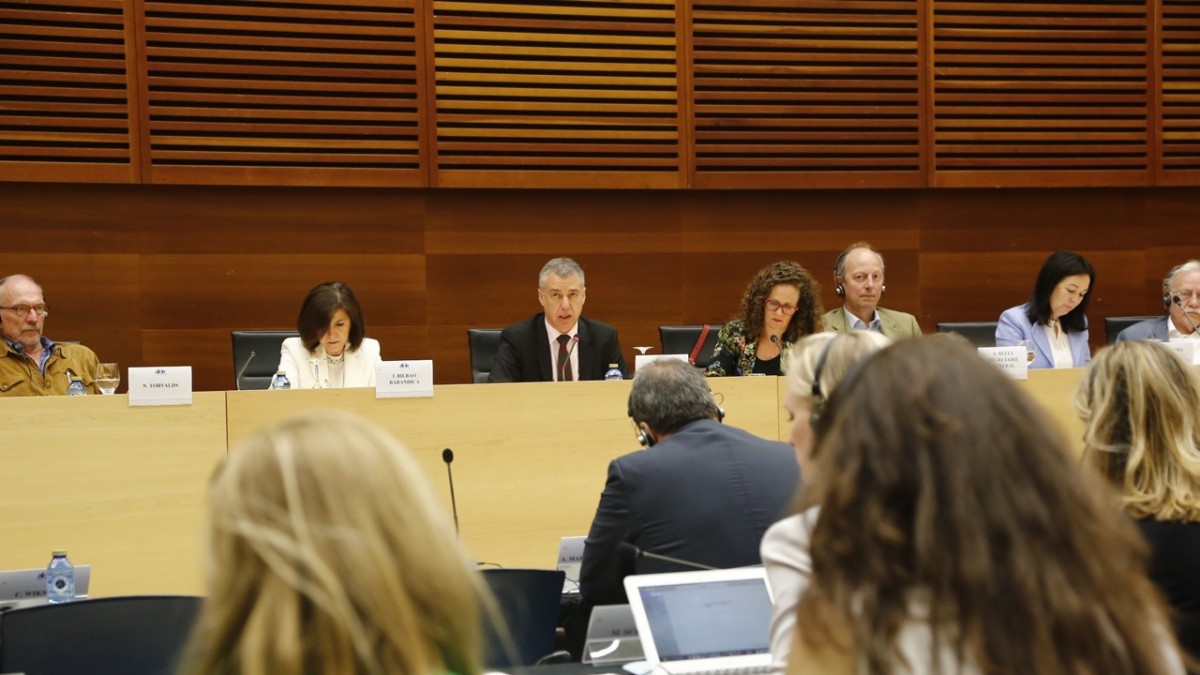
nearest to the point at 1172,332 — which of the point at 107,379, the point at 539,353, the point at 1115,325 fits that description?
the point at 1115,325

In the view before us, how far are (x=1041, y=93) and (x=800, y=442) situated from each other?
17.5 feet

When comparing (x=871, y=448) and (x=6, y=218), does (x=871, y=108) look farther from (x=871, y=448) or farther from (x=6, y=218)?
(x=871, y=448)

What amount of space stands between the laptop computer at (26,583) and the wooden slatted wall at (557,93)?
10.5 feet

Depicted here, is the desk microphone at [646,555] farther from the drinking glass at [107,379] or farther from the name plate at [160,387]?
the drinking glass at [107,379]

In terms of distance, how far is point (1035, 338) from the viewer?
16.0 ft

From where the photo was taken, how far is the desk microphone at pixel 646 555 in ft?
8.18

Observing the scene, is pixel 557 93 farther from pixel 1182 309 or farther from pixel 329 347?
pixel 1182 309

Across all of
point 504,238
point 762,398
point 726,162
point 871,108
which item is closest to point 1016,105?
point 871,108

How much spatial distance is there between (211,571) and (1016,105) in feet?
20.3

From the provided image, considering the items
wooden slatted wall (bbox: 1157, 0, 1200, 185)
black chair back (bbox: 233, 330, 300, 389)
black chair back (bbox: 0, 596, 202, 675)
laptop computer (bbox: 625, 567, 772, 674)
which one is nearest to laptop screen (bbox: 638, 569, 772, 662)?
laptop computer (bbox: 625, 567, 772, 674)

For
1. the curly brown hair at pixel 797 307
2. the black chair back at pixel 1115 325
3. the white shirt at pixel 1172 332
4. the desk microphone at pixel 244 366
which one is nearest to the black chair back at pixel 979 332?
the black chair back at pixel 1115 325

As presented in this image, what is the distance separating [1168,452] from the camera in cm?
205

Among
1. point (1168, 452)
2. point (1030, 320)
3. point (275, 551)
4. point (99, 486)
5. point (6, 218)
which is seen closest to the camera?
point (275, 551)

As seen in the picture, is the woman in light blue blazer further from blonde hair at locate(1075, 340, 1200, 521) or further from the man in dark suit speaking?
blonde hair at locate(1075, 340, 1200, 521)
